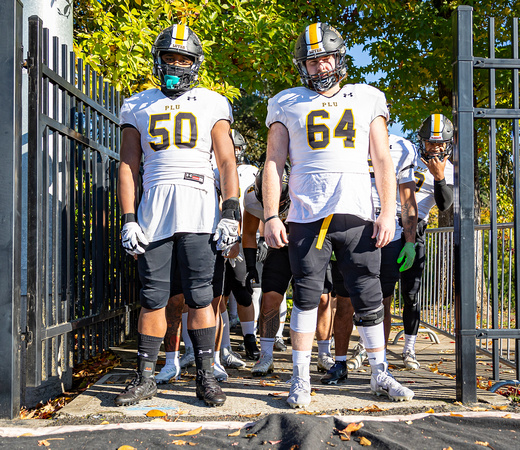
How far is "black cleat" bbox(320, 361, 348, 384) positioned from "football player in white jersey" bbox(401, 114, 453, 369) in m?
0.98

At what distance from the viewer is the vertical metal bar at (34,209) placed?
133 inches

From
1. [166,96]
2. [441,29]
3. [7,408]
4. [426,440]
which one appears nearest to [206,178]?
[166,96]

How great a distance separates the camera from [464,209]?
3533mm

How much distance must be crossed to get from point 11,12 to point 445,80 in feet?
28.3

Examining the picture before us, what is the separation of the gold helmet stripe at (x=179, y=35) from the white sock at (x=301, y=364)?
2171mm

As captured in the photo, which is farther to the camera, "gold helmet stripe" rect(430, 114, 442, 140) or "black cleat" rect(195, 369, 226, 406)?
"gold helmet stripe" rect(430, 114, 442, 140)

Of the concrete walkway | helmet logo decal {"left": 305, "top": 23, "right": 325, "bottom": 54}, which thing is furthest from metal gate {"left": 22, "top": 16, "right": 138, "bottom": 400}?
helmet logo decal {"left": 305, "top": 23, "right": 325, "bottom": 54}

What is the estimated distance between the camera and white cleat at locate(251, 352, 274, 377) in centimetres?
436

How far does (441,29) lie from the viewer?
31.7ft

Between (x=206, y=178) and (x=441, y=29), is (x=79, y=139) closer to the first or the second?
(x=206, y=178)

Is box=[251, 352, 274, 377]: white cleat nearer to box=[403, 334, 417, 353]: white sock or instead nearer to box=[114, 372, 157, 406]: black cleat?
box=[114, 372, 157, 406]: black cleat

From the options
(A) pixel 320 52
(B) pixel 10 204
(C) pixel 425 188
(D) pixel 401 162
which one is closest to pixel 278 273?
(D) pixel 401 162

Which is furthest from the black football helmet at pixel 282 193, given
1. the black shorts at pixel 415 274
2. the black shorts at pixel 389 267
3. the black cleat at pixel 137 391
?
the black cleat at pixel 137 391

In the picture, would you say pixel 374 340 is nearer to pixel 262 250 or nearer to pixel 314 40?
pixel 262 250
